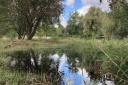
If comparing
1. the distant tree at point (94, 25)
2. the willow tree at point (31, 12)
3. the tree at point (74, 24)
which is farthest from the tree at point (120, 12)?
the tree at point (74, 24)

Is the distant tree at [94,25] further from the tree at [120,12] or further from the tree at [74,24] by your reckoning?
Answer: the tree at [74,24]

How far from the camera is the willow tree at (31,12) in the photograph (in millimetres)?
51531

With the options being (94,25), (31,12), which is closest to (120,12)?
(94,25)

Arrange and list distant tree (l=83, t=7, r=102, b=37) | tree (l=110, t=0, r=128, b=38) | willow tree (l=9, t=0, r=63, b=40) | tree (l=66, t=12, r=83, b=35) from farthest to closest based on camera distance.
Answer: tree (l=66, t=12, r=83, b=35), willow tree (l=9, t=0, r=63, b=40), tree (l=110, t=0, r=128, b=38), distant tree (l=83, t=7, r=102, b=37)

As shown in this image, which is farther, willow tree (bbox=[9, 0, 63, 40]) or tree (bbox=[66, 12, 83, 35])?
tree (bbox=[66, 12, 83, 35])

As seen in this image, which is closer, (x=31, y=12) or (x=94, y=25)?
(x=94, y=25)

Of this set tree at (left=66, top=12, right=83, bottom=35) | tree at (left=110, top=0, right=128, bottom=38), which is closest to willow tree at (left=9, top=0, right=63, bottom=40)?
tree at (left=110, top=0, right=128, bottom=38)

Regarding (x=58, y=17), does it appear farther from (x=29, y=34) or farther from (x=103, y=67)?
(x=103, y=67)

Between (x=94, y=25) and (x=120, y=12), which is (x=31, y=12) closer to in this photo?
(x=120, y=12)

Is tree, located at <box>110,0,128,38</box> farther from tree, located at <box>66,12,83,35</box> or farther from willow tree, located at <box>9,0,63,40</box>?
tree, located at <box>66,12,83,35</box>

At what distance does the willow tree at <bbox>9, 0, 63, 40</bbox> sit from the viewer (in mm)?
51531

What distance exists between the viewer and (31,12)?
5241 cm

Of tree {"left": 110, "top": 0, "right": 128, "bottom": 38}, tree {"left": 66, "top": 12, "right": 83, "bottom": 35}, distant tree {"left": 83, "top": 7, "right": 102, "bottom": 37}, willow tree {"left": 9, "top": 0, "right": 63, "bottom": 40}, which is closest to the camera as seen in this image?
distant tree {"left": 83, "top": 7, "right": 102, "bottom": 37}

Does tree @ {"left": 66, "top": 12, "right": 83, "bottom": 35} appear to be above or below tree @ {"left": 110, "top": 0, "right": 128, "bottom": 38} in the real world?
below
